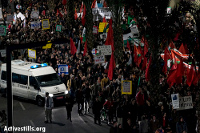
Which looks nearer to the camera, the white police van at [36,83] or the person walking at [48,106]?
the person walking at [48,106]

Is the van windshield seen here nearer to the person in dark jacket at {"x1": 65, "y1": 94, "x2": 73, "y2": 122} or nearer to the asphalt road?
the asphalt road

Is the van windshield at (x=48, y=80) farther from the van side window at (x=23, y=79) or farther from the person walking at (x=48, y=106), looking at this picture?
the person walking at (x=48, y=106)

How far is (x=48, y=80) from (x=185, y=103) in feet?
32.0

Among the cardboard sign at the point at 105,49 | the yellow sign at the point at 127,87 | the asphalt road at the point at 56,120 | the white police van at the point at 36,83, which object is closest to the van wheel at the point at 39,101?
the white police van at the point at 36,83

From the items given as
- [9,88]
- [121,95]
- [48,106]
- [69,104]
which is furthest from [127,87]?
[9,88]

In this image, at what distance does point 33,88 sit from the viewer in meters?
25.4

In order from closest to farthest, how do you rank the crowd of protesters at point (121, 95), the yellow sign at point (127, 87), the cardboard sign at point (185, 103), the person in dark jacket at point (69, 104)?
the cardboard sign at point (185, 103) < the crowd of protesters at point (121, 95) < the yellow sign at point (127, 87) < the person in dark jacket at point (69, 104)

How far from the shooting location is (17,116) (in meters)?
23.8

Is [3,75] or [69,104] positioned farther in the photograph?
[3,75]

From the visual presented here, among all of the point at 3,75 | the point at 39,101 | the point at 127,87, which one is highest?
the point at 127,87

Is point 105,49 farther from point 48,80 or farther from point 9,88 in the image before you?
point 9,88

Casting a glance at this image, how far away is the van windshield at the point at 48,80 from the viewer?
25.3 meters

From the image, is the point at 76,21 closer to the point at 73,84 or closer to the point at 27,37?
the point at 27,37

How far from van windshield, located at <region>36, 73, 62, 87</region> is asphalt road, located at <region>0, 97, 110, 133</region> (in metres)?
1.35
